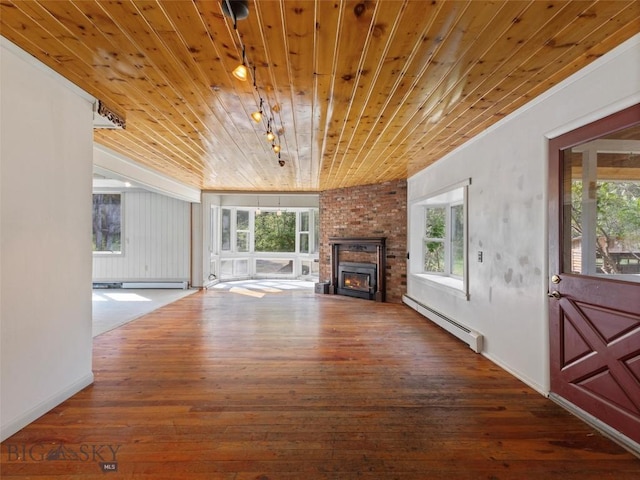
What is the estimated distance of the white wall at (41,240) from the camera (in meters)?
1.83

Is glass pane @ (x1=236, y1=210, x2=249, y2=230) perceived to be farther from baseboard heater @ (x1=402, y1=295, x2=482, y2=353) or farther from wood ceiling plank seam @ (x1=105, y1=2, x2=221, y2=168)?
baseboard heater @ (x1=402, y1=295, x2=482, y2=353)

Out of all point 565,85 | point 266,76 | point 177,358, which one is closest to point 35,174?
point 266,76

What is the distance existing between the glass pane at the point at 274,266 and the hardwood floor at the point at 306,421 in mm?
5639

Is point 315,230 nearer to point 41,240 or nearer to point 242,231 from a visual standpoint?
point 242,231

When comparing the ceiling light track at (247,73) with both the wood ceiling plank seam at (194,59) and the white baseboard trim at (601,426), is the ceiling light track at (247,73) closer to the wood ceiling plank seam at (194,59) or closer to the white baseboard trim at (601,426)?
the wood ceiling plank seam at (194,59)

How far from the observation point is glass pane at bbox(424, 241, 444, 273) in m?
5.11

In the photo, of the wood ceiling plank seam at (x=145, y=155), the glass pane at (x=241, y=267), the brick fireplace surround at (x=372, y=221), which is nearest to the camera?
the wood ceiling plank seam at (x=145, y=155)

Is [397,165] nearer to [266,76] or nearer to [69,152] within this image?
[266,76]

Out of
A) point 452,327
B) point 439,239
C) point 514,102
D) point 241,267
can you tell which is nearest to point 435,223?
point 439,239

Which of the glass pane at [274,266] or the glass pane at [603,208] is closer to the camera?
the glass pane at [603,208]

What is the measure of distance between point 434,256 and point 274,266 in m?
5.34

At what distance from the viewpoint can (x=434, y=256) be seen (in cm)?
523

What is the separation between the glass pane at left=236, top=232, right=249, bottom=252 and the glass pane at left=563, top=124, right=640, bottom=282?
26.4 ft

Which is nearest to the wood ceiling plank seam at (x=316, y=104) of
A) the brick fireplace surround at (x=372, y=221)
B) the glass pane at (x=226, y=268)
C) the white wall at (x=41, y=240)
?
the brick fireplace surround at (x=372, y=221)
